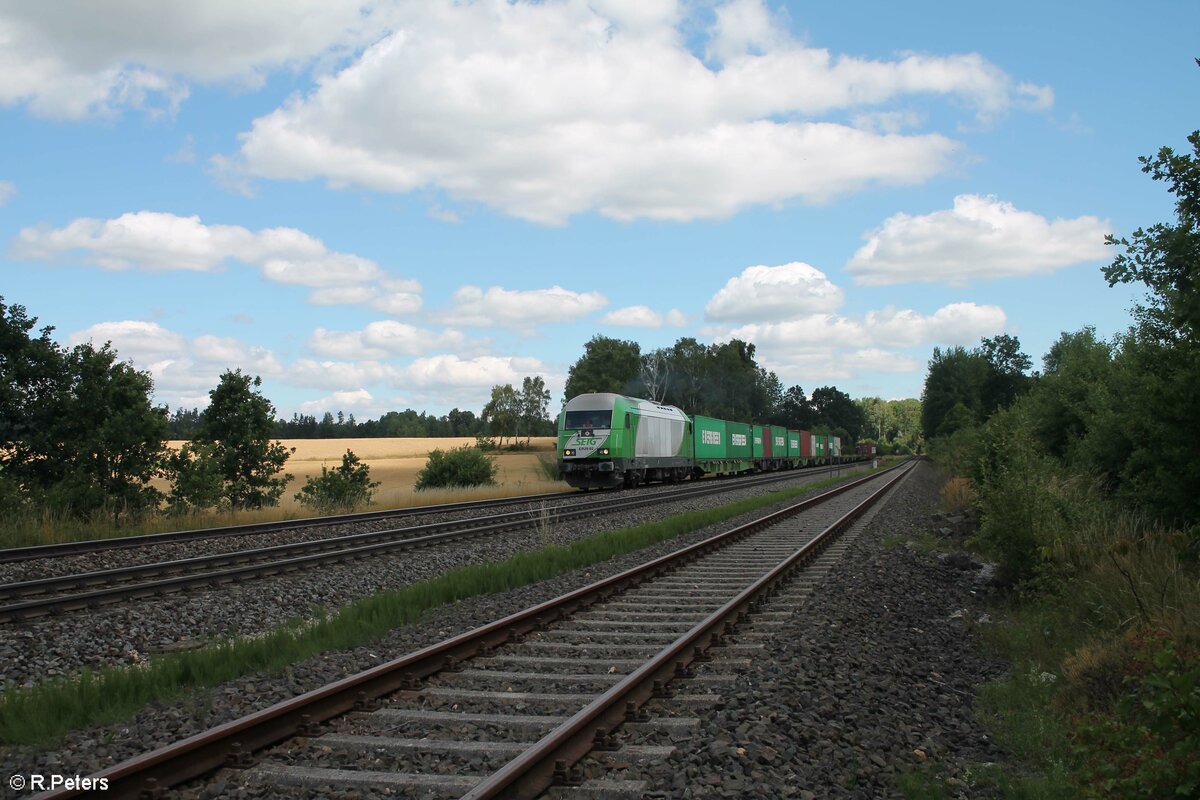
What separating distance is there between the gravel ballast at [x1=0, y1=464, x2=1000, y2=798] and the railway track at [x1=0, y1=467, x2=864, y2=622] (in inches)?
144

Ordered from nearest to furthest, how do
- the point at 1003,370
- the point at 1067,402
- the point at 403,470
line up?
the point at 1067,402 → the point at 403,470 → the point at 1003,370

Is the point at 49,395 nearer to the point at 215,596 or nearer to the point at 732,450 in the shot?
the point at 215,596

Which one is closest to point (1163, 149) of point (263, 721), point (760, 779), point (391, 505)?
point (760, 779)

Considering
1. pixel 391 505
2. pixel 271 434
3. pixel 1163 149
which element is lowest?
pixel 391 505

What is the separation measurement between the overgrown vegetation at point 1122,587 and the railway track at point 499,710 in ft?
7.00

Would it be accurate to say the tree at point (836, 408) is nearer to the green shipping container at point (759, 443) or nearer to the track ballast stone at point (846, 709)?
the green shipping container at point (759, 443)

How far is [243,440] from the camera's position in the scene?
23.2m

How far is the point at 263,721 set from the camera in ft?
16.1

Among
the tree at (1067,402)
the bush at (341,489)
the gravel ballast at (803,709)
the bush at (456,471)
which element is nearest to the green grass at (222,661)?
the gravel ballast at (803,709)

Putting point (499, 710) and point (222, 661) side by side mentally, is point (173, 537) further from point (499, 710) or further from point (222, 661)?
Result: point (499, 710)

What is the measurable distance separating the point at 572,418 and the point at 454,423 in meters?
123

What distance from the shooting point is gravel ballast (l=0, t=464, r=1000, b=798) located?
4.51 metres

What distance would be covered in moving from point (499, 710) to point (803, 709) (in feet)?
6.39

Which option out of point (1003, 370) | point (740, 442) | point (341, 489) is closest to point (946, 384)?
point (1003, 370)
